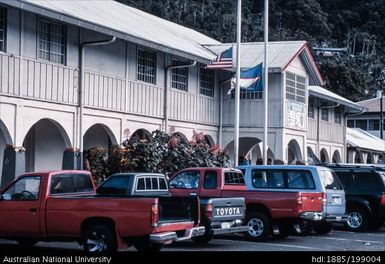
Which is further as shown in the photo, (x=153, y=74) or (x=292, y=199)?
(x=153, y=74)

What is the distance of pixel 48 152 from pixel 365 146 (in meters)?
29.0

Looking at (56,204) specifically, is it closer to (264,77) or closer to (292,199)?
(292,199)

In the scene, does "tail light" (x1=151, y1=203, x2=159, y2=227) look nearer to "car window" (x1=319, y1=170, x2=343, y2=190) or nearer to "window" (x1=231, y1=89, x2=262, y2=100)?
"car window" (x1=319, y1=170, x2=343, y2=190)

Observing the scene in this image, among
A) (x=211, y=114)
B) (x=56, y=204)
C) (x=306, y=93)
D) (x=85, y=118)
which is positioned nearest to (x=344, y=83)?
(x=306, y=93)

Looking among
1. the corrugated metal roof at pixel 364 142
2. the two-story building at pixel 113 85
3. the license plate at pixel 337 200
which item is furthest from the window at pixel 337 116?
the license plate at pixel 337 200

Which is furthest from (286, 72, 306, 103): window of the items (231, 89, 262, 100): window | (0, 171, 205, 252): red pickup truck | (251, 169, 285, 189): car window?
(0, 171, 205, 252): red pickup truck

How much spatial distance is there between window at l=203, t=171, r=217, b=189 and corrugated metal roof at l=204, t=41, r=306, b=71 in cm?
1245

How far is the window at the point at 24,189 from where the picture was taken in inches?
546

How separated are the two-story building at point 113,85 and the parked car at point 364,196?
23.7 feet

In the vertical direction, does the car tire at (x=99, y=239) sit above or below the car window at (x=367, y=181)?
below

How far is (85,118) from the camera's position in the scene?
74.1ft

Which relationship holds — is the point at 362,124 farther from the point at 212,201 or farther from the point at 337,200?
the point at 212,201

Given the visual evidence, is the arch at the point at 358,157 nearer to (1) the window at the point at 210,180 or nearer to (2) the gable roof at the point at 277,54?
(2) the gable roof at the point at 277,54

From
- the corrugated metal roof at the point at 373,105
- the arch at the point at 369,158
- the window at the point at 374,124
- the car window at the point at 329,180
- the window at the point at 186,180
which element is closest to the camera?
the window at the point at 186,180
